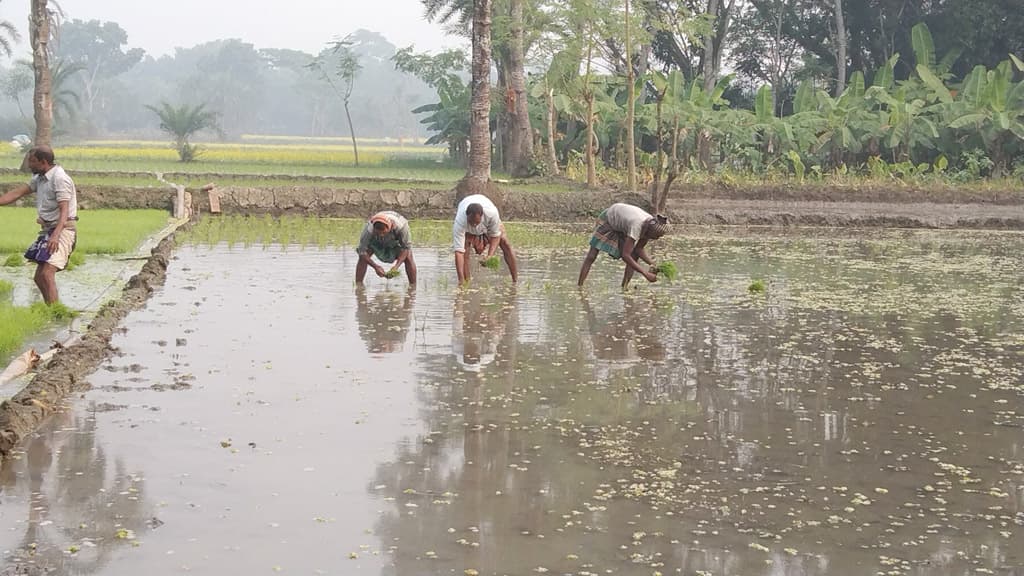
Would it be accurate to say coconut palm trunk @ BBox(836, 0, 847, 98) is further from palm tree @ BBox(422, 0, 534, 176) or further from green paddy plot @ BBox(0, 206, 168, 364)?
green paddy plot @ BBox(0, 206, 168, 364)

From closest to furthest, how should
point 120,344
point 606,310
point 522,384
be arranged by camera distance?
point 522,384, point 120,344, point 606,310

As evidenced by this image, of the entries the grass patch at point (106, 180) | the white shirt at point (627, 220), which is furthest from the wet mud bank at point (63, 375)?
the grass patch at point (106, 180)

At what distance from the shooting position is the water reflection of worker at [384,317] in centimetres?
1090

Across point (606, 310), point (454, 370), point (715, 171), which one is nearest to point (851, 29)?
point (715, 171)

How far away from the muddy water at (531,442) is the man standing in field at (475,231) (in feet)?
3.34

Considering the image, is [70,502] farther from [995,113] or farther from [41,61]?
[995,113]

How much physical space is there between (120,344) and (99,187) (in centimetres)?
1528

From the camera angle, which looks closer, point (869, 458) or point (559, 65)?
point (869, 458)

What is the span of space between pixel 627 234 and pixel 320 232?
338 inches

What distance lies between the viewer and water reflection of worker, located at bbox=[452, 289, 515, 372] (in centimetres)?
1032

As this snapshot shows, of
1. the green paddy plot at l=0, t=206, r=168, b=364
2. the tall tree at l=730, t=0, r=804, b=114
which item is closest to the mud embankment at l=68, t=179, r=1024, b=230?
the green paddy plot at l=0, t=206, r=168, b=364

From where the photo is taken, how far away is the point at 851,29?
42.7 metres

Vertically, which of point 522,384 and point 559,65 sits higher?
point 559,65

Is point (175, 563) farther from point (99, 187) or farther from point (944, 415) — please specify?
point (99, 187)
